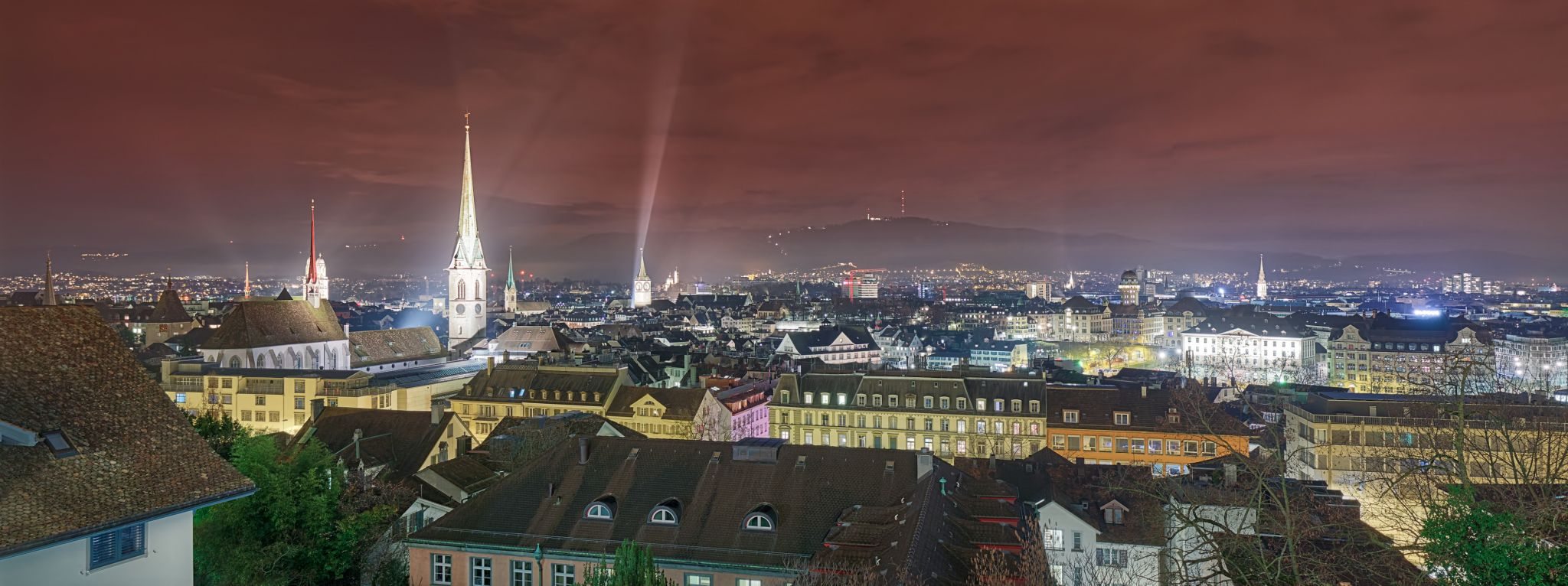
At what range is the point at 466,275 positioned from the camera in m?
110

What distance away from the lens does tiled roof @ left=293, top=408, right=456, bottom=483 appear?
4159cm

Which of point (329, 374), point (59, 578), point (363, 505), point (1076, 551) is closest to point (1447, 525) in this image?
point (1076, 551)

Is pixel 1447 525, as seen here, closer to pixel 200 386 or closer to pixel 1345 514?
pixel 1345 514

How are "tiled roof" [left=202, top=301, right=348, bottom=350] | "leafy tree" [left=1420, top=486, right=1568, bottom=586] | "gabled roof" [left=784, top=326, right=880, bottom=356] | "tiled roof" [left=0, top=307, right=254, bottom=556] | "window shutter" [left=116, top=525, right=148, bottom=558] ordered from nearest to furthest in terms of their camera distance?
"leafy tree" [left=1420, top=486, right=1568, bottom=586]
"tiled roof" [left=0, top=307, right=254, bottom=556]
"window shutter" [left=116, top=525, right=148, bottom=558]
"tiled roof" [left=202, top=301, right=348, bottom=350]
"gabled roof" [left=784, top=326, right=880, bottom=356]

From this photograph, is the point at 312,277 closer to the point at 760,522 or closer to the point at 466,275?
the point at 466,275

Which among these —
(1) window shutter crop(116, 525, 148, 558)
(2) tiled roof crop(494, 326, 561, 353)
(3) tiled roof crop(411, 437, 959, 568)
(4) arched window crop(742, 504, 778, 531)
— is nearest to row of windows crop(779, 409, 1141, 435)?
(3) tiled roof crop(411, 437, 959, 568)

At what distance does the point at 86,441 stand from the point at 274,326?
69.7 meters

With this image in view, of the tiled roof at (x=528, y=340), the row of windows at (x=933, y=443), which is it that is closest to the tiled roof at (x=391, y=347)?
the tiled roof at (x=528, y=340)

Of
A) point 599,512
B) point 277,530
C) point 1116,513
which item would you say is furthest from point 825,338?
point 277,530

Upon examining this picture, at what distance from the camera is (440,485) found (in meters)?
34.4

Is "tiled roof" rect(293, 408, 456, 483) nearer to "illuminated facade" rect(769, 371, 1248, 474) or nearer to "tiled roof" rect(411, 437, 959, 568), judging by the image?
"tiled roof" rect(411, 437, 959, 568)

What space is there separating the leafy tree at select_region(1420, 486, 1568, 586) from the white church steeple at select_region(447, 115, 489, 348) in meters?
106

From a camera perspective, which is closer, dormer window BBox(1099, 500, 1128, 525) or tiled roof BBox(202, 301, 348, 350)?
dormer window BBox(1099, 500, 1128, 525)

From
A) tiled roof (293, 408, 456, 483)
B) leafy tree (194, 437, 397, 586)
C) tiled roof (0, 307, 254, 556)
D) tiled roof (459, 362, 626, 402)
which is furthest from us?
tiled roof (459, 362, 626, 402)
